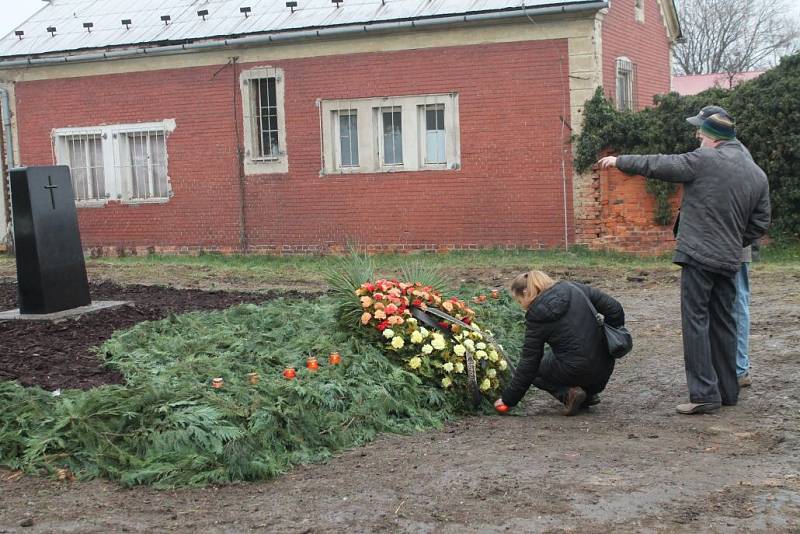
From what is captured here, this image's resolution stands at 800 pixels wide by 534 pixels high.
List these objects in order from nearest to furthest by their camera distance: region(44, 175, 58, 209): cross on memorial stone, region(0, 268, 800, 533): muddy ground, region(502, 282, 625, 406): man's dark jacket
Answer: region(0, 268, 800, 533): muddy ground < region(502, 282, 625, 406): man's dark jacket < region(44, 175, 58, 209): cross on memorial stone

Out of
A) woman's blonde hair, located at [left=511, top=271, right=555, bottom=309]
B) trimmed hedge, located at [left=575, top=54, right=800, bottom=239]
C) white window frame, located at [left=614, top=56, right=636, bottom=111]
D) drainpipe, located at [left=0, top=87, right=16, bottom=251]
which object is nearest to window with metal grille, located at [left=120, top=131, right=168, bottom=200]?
drainpipe, located at [left=0, top=87, right=16, bottom=251]

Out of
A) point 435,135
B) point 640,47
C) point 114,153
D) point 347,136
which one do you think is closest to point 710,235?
point 435,135

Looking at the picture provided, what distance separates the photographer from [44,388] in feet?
20.9

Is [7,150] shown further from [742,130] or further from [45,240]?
[742,130]

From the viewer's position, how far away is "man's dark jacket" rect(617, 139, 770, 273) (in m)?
6.36

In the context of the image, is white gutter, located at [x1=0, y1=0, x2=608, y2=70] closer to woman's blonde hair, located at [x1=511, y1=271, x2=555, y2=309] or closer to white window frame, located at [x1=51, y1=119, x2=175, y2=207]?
white window frame, located at [x1=51, y1=119, x2=175, y2=207]

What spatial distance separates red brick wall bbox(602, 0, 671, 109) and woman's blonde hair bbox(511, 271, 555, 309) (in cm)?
1168

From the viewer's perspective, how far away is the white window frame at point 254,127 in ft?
60.9

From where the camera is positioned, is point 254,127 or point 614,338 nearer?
point 614,338

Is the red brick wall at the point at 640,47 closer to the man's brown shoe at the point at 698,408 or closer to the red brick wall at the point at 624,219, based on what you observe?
the red brick wall at the point at 624,219

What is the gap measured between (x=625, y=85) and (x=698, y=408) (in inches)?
537

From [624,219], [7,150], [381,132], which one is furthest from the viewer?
[7,150]

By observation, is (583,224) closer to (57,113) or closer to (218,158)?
(218,158)

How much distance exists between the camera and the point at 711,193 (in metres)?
6.39
